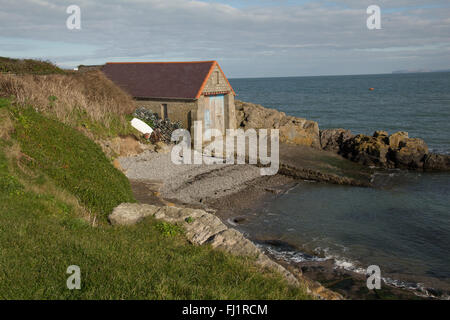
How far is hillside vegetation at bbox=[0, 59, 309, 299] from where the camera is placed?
695 centimetres

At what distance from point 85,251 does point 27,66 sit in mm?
24720

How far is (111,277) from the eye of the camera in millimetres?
7211

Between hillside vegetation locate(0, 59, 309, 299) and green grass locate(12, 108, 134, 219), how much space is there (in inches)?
1.5

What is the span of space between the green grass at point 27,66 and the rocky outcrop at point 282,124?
16.9m

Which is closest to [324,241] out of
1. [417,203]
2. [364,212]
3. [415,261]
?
[415,261]

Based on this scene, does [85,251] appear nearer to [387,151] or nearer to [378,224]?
[378,224]

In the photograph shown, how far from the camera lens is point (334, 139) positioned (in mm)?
35875

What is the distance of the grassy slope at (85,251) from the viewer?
6.89 meters

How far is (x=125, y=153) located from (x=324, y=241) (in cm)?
1546

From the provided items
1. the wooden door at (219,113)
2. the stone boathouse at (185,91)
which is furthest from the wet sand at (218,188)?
the wooden door at (219,113)

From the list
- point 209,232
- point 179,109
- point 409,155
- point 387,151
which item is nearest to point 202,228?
point 209,232

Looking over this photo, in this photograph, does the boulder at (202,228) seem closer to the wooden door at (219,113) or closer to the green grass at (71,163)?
the green grass at (71,163)
